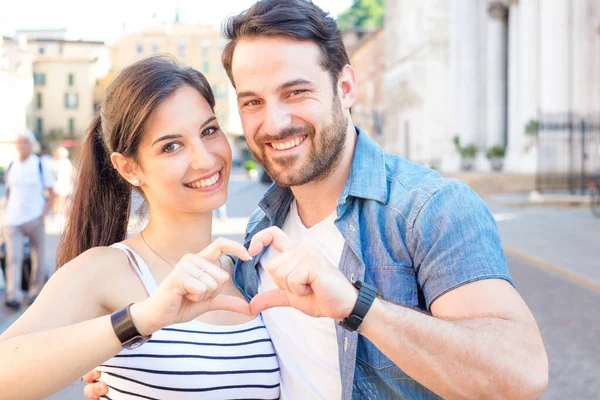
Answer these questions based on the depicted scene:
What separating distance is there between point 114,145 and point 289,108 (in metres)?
0.64

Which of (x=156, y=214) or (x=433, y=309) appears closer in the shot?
(x=433, y=309)

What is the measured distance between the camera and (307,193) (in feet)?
8.68

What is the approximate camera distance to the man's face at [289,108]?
2.52 metres

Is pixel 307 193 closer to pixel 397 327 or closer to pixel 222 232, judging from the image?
pixel 397 327

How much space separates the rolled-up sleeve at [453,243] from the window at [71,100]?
88.9 meters

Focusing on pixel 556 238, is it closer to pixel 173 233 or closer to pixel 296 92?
pixel 173 233

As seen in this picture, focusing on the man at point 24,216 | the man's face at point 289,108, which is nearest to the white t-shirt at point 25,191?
the man at point 24,216

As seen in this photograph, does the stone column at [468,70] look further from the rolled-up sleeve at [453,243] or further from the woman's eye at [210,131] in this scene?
the rolled-up sleeve at [453,243]

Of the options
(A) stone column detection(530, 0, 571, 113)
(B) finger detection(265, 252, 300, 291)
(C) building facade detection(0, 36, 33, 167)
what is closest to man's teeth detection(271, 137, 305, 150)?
(B) finger detection(265, 252, 300, 291)

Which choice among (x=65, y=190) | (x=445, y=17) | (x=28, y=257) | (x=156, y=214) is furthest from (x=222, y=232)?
(x=445, y=17)

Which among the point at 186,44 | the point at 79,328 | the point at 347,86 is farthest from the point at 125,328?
the point at 186,44

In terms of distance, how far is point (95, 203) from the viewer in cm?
290

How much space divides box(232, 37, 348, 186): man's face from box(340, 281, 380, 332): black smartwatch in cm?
72

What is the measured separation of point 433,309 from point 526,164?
81.3ft
